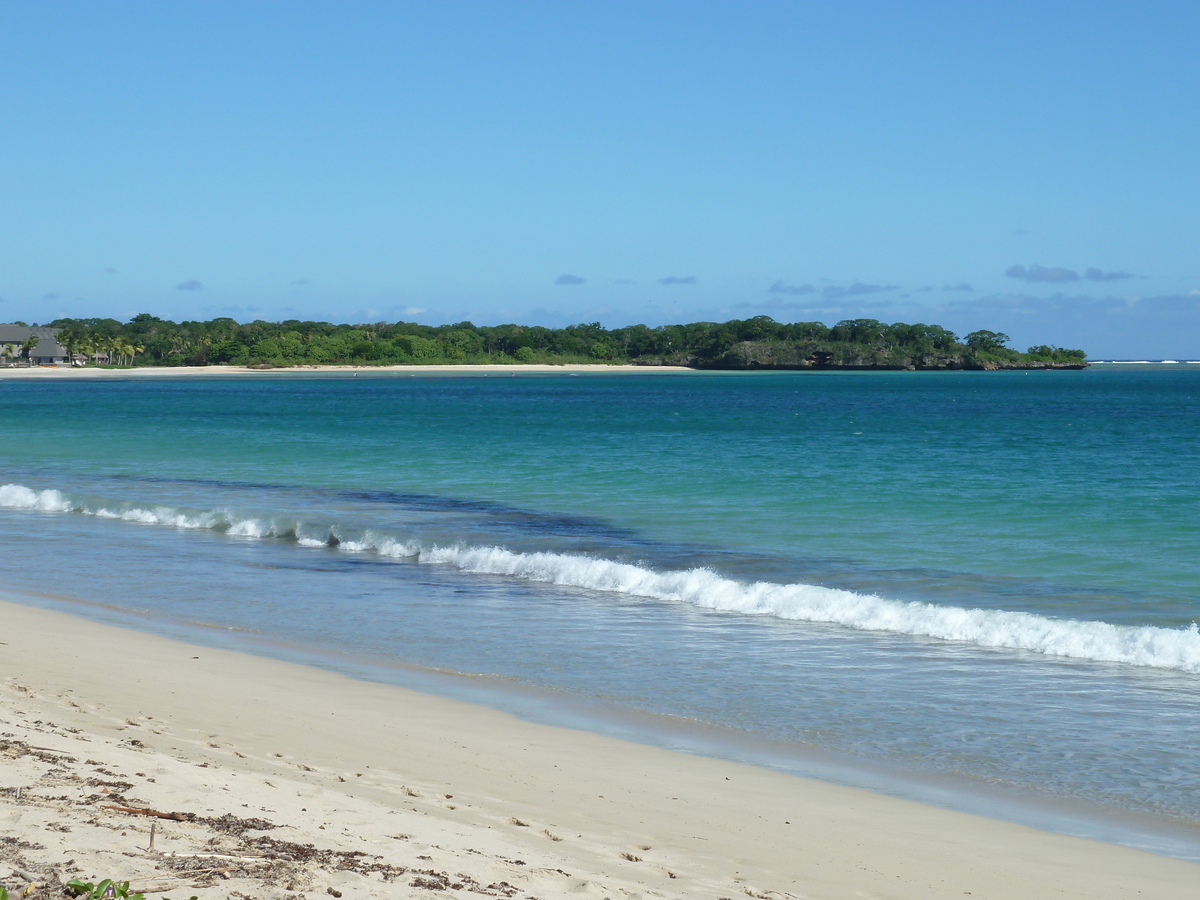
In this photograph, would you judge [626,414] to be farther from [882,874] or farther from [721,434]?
[882,874]

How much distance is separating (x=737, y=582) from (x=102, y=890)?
11.2m

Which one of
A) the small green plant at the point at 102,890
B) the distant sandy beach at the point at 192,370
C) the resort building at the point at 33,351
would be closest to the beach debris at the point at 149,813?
the small green plant at the point at 102,890

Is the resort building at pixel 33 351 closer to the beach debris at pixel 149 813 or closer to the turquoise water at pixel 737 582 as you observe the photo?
the turquoise water at pixel 737 582

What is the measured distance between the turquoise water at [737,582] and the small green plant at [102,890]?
4876 millimetres

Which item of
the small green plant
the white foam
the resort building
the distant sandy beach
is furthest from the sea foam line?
the resort building

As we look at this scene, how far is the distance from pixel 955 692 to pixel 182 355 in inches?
7882

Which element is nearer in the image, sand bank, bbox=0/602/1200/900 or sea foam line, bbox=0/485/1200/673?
sand bank, bbox=0/602/1200/900

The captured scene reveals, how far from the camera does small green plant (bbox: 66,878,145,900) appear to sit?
4074mm

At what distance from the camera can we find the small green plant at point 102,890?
4.07m

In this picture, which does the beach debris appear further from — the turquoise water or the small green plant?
the turquoise water

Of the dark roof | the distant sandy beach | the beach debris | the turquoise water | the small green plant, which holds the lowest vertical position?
the turquoise water

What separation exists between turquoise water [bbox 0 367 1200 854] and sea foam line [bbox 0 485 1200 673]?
0.04 metres

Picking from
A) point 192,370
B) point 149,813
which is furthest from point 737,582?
point 192,370

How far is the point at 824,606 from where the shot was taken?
13.4 m
